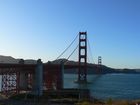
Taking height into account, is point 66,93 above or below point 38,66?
below

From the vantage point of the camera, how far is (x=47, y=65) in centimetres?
7719

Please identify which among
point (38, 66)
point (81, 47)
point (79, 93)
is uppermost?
point (81, 47)

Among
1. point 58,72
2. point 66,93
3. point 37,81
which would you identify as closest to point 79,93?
point 66,93

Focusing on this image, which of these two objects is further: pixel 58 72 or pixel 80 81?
pixel 80 81

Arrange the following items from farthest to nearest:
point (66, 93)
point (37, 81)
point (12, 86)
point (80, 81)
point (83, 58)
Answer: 1. point (80, 81)
2. point (83, 58)
3. point (12, 86)
4. point (37, 81)
5. point (66, 93)

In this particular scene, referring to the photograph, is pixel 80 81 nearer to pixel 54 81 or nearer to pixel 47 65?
pixel 54 81

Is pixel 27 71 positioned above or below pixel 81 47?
below

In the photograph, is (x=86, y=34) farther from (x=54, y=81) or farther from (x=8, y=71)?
(x=8, y=71)

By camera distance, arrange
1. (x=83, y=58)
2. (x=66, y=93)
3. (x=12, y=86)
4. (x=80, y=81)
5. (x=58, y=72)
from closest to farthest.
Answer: (x=66, y=93) < (x=12, y=86) < (x=58, y=72) < (x=83, y=58) < (x=80, y=81)

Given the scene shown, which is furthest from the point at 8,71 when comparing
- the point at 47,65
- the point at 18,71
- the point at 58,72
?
the point at 58,72

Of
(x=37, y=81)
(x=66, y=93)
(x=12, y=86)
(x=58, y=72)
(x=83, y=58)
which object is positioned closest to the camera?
(x=66, y=93)

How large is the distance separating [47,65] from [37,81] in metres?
12.5

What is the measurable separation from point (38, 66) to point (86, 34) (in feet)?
177

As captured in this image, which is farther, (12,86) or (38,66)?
(12,86)
